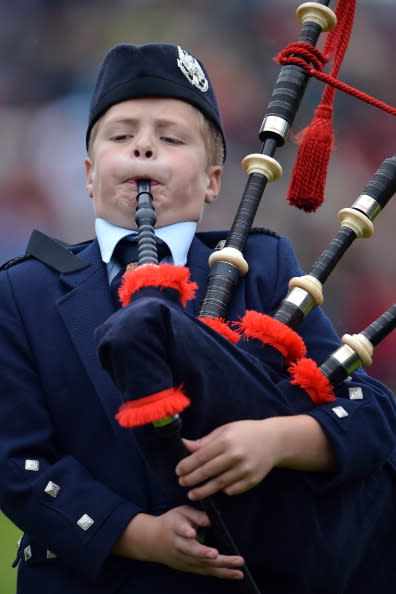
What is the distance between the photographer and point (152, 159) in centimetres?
164

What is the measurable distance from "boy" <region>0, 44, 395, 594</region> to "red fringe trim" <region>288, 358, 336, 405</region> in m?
0.03

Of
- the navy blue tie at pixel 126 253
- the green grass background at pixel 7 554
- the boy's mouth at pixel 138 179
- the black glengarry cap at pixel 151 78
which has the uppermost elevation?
the black glengarry cap at pixel 151 78

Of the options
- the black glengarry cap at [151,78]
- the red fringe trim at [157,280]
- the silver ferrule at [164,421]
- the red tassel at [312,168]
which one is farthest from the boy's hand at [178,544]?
the black glengarry cap at [151,78]

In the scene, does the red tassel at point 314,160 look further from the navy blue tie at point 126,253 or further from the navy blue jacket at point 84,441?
the navy blue tie at point 126,253

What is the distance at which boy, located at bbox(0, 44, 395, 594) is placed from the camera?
1.41 metres

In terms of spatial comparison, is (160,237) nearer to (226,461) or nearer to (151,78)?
(151,78)

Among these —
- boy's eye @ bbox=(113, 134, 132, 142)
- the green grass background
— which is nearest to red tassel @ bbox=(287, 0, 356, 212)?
boy's eye @ bbox=(113, 134, 132, 142)

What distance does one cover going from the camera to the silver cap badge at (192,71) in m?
1.76


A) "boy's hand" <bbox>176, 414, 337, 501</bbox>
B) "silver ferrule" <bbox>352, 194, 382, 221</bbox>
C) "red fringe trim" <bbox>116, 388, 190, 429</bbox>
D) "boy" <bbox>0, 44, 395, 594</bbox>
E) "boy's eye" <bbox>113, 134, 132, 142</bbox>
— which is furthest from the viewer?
"boy's eye" <bbox>113, 134, 132, 142</bbox>

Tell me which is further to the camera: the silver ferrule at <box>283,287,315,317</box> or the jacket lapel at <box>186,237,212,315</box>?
the jacket lapel at <box>186,237,212,315</box>

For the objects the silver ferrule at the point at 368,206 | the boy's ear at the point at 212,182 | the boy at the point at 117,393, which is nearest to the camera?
the boy at the point at 117,393

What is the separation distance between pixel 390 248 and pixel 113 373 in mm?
3670

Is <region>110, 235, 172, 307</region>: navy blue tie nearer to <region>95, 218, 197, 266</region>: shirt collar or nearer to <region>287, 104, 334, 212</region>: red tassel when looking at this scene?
<region>95, 218, 197, 266</region>: shirt collar

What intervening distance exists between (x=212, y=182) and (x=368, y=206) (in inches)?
14.5
